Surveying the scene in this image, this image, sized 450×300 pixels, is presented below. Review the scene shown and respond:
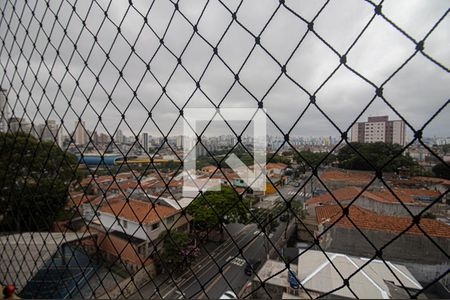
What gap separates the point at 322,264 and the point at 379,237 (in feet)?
3.61

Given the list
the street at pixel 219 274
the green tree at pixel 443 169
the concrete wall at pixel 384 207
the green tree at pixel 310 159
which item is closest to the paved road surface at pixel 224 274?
the street at pixel 219 274

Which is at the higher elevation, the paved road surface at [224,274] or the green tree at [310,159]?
the green tree at [310,159]

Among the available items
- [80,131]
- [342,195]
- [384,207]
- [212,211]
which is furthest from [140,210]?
[384,207]

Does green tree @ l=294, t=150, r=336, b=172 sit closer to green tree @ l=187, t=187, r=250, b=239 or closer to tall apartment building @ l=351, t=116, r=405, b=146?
tall apartment building @ l=351, t=116, r=405, b=146

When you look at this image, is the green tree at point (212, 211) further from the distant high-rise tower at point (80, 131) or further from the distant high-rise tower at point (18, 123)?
the distant high-rise tower at point (18, 123)

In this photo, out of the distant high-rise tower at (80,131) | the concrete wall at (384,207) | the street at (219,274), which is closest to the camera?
the distant high-rise tower at (80,131)

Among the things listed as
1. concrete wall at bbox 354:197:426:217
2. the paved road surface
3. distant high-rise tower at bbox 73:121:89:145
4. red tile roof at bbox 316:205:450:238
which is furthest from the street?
distant high-rise tower at bbox 73:121:89:145

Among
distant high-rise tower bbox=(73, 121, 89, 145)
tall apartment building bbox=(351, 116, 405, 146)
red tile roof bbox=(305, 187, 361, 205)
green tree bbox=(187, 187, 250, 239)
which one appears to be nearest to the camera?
distant high-rise tower bbox=(73, 121, 89, 145)

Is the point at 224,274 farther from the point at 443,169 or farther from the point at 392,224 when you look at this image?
the point at 443,169

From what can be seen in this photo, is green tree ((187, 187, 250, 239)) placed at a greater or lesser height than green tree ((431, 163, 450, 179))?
lesser

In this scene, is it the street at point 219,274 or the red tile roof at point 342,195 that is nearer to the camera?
the street at point 219,274

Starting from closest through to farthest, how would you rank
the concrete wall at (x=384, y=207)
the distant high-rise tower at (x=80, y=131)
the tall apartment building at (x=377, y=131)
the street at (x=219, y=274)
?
the distant high-rise tower at (x=80, y=131) → the street at (x=219, y=274) → the tall apartment building at (x=377, y=131) → the concrete wall at (x=384, y=207)

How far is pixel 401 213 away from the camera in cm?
475

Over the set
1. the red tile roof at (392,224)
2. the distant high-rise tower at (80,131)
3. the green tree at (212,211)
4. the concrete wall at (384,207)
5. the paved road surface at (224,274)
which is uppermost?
the distant high-rise tower at (80,131)
